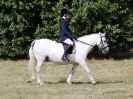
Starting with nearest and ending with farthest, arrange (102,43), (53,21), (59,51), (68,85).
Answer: (68,85) < (59,51) < (102,43) < (53,21)

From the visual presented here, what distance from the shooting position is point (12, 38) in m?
24.1

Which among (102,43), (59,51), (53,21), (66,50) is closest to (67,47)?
(66,50)

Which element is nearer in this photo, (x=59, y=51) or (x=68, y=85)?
(x=68, y=85)

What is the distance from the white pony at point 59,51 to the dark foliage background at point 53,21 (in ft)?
21.9

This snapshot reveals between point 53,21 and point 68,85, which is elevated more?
point 53,21

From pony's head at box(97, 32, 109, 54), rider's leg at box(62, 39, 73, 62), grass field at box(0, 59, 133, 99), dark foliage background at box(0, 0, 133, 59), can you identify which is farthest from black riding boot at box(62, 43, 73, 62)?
dark foliage background at box(0, 0, 133, 59)

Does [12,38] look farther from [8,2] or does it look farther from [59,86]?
[59,86]

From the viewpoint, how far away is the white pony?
15.8 m

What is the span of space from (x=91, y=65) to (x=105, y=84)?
6.55m

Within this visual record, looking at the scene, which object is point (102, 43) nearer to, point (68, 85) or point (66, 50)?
point (66, 50)

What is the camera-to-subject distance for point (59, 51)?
51.9 feet

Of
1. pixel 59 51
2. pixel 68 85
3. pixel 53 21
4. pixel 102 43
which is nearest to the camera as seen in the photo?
pixel 68 85

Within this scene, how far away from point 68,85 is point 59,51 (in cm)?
113

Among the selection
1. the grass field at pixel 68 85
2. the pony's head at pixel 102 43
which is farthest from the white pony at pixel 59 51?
the grass field at pixel 68 85
